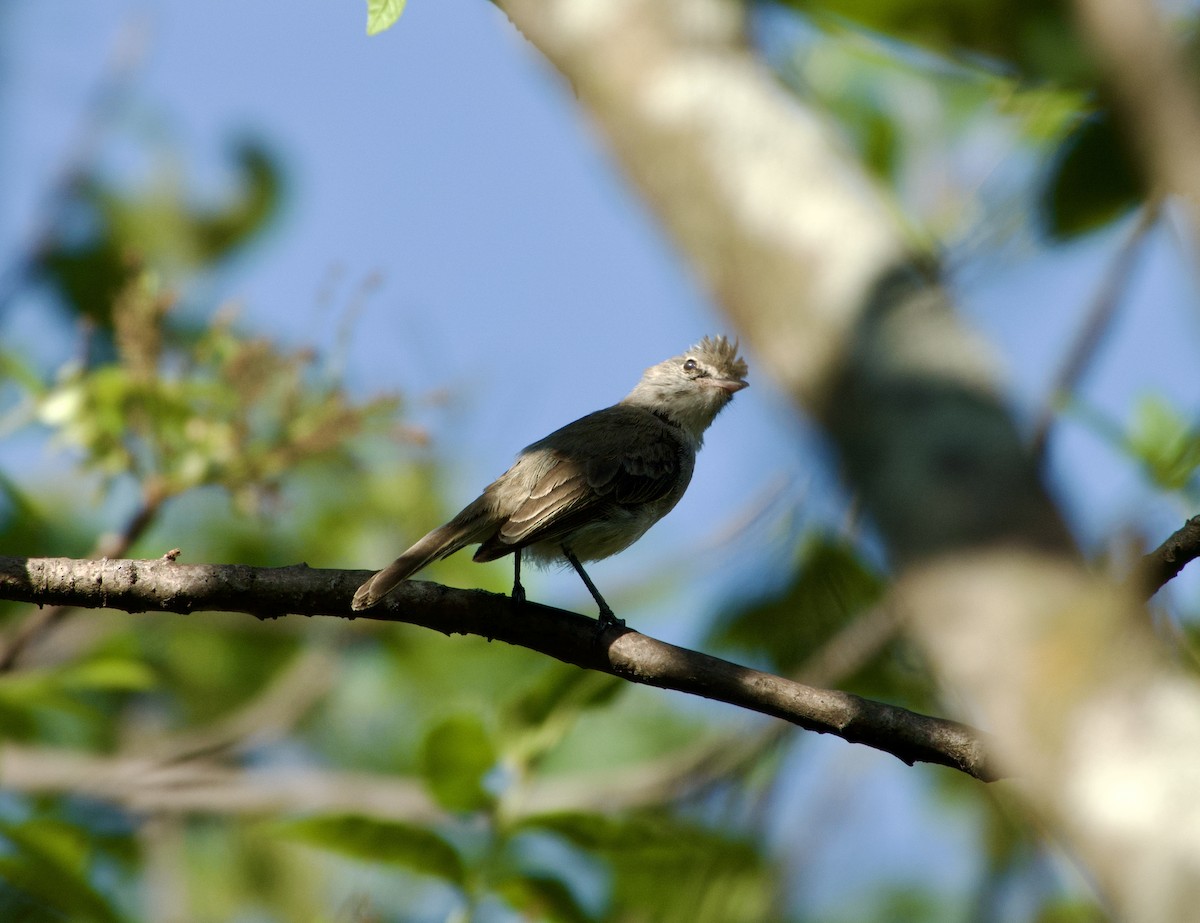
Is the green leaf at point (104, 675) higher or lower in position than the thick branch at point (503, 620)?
higher

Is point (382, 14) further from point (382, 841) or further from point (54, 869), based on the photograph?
point (54, 869)

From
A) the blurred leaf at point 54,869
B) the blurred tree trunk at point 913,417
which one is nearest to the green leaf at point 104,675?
the blurred leaf at point 54,869

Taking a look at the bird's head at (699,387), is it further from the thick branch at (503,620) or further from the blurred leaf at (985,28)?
the thick branch at (503,620)

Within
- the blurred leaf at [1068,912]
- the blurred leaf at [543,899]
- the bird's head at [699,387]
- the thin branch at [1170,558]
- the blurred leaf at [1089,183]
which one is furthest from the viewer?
the bird's head at [699,387]

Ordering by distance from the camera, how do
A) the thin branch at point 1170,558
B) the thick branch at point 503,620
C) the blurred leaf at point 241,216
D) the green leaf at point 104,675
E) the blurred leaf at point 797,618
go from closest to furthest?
the thin branch at point 1170,558 → the thick branch at point 503,620 → the green leaf at point 104,675 → the blurred leaf at point 797,618 → the blurred leaf at point 241,216

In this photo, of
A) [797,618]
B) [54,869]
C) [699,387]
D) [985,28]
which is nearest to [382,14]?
[54,869]

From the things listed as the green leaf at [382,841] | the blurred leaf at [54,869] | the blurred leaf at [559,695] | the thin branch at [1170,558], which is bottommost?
the thin branch at [1170,558]

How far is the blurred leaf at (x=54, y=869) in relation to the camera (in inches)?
105

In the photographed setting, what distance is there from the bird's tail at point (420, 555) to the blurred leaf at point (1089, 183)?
85.8 inches

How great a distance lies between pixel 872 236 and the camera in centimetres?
379

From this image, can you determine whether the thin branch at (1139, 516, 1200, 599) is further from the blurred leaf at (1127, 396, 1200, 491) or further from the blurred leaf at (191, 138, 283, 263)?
the blurred leaf at (191, 138, 283, 263)

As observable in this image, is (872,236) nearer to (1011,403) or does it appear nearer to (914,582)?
(1011,403)

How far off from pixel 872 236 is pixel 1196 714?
5.64ft

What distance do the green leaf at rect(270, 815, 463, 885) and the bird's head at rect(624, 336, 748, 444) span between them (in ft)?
9.54
